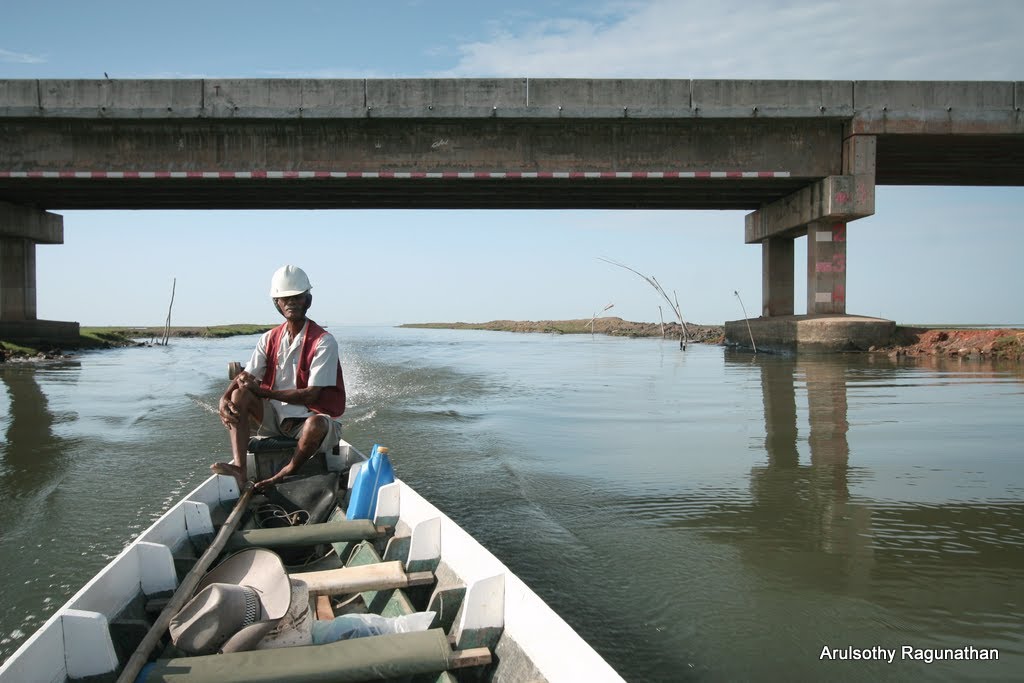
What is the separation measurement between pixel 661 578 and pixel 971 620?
1.53 m

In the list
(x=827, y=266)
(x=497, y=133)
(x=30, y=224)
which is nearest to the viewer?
(x=497, y=133)

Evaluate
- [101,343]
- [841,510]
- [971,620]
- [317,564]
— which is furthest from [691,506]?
[101,343]

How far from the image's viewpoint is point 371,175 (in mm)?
18844

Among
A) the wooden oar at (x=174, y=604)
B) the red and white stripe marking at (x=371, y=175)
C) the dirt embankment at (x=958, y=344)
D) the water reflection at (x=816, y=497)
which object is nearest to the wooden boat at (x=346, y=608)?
the wooden oar at (x=174, y=604)

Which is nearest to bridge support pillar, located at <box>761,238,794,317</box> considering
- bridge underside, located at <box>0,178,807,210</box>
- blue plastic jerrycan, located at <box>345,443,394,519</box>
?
bridge underside, located at <box>0,178,807,210</box>

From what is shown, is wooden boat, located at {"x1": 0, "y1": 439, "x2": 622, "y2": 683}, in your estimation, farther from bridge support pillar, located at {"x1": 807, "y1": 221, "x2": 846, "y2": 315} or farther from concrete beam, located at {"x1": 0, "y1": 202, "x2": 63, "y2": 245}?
concrete beam, located at {"x1": 0, "y1": 202, "x2": 63, "y2": 245}

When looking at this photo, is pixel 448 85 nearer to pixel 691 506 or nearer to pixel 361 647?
pixel 691 506

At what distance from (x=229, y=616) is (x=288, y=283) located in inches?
113

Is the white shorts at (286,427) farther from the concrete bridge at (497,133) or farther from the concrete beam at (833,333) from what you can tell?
the concrete beam at (833,333)

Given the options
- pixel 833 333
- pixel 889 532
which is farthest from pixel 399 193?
pixel 889 532

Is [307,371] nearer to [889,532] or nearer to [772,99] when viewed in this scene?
[889,532]

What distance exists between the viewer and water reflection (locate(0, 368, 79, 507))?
665cm

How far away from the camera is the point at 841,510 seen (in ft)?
18.1

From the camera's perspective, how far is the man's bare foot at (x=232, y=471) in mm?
4571
